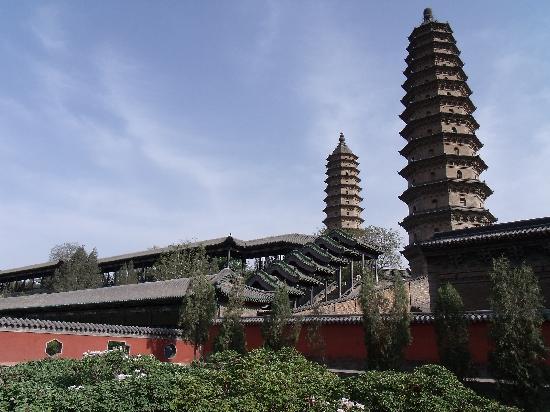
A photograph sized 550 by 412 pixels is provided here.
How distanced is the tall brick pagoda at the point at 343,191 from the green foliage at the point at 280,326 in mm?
32727

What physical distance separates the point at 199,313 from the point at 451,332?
11284 millimetres

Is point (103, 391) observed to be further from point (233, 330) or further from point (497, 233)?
point (497, 233)

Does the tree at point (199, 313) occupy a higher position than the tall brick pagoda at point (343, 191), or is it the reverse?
the tall brick pagoda at point (343, 191)

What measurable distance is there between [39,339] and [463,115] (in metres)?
31.5

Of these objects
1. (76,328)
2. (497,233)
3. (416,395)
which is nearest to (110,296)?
(76,328)

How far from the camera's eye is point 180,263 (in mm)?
41875

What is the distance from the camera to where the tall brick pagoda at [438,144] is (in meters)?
33.2

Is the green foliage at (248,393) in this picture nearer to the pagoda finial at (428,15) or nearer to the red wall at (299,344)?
the red wall at (299,344)

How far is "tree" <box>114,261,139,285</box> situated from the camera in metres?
44.8

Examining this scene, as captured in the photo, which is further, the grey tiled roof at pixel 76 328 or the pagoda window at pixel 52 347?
the pagoda window at pixel 52 347

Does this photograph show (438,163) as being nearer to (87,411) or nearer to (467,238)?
(467,238)

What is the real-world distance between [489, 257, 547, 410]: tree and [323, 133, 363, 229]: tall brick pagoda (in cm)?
3798

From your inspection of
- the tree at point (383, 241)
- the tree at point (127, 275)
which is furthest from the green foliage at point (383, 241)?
the tree at point (127, 275)

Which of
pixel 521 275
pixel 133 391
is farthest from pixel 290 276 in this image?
pixel 133 391
